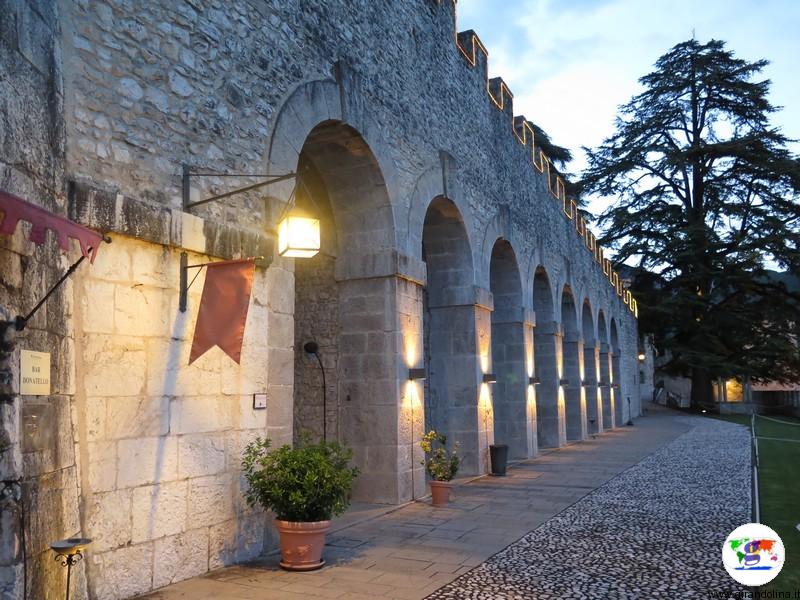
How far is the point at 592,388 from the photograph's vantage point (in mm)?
22891

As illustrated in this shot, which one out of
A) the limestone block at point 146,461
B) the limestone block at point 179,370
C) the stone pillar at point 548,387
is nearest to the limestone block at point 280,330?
the limestone block at point 179,370

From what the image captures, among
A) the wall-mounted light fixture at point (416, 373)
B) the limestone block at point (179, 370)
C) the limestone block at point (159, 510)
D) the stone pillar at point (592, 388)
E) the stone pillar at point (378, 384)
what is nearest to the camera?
the limestone block at point (159, 510)

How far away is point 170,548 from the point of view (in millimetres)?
5184

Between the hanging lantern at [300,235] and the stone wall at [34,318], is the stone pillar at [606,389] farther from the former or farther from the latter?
the stone wall at [34,318]

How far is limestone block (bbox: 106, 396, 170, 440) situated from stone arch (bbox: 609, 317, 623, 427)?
23.8 m

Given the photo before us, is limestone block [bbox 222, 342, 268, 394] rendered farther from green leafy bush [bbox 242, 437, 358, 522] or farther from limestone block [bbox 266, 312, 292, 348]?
green leafy bush [bbox 242, 437, 358, 522]

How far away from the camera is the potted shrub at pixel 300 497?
5559 mm

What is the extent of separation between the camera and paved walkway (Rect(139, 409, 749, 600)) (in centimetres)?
514

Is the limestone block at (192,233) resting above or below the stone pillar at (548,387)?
above

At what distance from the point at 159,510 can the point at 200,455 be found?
22.1 inches

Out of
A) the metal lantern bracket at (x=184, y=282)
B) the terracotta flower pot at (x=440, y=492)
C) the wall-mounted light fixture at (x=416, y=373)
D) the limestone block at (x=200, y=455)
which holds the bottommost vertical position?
the terracotta flower pot at (x=440, y=492)

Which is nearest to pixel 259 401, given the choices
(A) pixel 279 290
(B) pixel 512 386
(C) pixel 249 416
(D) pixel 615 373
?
(C) pixel 249 416

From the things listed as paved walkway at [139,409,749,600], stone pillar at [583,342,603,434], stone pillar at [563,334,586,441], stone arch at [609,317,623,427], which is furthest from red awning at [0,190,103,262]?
stone arch at [609,317,623,427]

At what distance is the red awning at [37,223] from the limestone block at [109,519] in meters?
1.80
